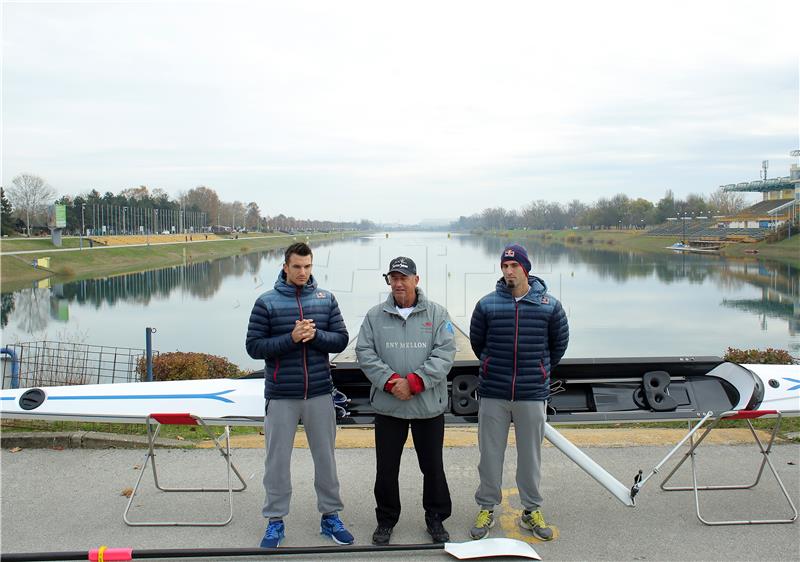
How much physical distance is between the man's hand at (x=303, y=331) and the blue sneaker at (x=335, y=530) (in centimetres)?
109

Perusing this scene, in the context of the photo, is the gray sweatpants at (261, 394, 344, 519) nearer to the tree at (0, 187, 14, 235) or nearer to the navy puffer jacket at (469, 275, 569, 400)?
the navy puffer jacket at (469, 275, 569, 400)

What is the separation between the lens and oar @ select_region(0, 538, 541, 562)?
3.82 m

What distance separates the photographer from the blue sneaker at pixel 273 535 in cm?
Answer: 403

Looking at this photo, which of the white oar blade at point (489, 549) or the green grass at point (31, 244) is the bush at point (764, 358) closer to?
the white oar blade at point (489, 549)

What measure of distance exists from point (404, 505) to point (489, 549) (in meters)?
0.89

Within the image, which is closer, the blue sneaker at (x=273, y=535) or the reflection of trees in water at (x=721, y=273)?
the blue sneaker at (x=273, y=535)

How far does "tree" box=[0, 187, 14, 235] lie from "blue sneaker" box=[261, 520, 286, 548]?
7119cm

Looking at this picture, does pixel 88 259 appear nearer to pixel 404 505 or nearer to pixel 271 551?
pixel 404 505

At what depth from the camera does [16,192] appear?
7981 cm

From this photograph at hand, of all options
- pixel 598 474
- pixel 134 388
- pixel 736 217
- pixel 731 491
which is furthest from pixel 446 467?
pixel 736 217

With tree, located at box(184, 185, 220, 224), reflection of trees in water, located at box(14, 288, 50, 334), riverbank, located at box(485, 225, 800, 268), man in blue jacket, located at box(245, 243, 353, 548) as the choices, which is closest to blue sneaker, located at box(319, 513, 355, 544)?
man in blue jacket, located at box(245, 243, 353, 548)

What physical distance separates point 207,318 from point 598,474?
26843 millimetres

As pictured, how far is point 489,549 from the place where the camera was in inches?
155

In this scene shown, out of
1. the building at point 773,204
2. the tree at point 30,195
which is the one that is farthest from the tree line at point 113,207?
the building at point 773,204
